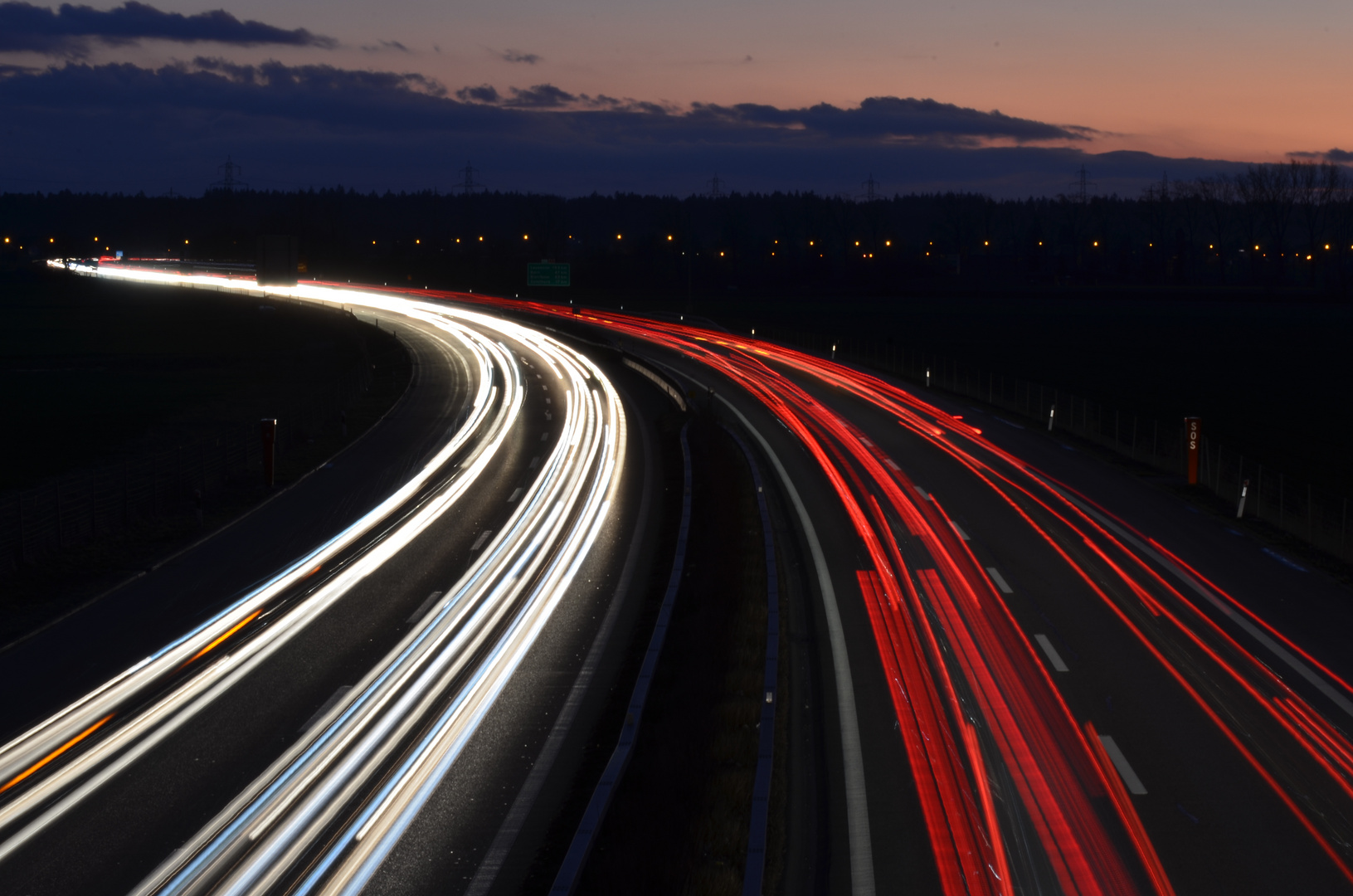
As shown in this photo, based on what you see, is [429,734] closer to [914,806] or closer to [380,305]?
[914,806]

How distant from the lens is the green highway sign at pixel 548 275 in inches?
4225

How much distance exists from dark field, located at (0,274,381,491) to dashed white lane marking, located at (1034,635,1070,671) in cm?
2881

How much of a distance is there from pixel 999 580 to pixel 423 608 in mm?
10350

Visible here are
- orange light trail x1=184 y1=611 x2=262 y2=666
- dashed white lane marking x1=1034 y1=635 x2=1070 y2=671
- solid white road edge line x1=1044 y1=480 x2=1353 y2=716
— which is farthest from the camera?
orange light trail x1=184 y1=611 x2=262 y2=666

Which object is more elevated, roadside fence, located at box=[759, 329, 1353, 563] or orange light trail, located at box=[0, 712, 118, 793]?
roadside fence, located at box=[759, 329, 1353, 563]

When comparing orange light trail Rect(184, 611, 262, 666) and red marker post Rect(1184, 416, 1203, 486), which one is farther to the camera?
red marker post Rect(1184, 416, 1203, 486)

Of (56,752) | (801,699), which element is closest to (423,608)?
(56,752)

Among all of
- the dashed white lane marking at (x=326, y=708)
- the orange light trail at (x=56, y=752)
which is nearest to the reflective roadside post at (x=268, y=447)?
the dashed white lane marking at (x=326, y=708)

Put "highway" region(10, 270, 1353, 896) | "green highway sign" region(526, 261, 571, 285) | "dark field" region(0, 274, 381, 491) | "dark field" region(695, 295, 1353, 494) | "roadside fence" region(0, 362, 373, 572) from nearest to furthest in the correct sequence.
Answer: "highway" region(10, 270, 1353, 896), "roadside fence" region(0, 362, 373, 572), "dark field" region(0, 274, 381, 491), "dark field" region(695, 295, 1353, 494), "green highway sign" region(526, 261, 571, 285)

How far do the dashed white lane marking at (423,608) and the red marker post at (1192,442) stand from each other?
20784 millimetres

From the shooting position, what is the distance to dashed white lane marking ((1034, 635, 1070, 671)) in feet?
52.2

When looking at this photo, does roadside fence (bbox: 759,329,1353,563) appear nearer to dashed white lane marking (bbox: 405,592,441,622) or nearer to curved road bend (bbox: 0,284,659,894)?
curved road bend (bbox: 0,284,659,894)

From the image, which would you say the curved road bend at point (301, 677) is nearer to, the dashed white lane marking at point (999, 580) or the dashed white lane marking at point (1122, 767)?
→ the dashed white lane marking at point (1122, 767)

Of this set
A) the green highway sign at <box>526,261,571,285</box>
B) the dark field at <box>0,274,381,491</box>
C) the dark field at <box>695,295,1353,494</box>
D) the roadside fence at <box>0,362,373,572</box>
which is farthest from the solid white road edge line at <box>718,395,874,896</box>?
the green highway sign at <box>526,261,571,285</box>
